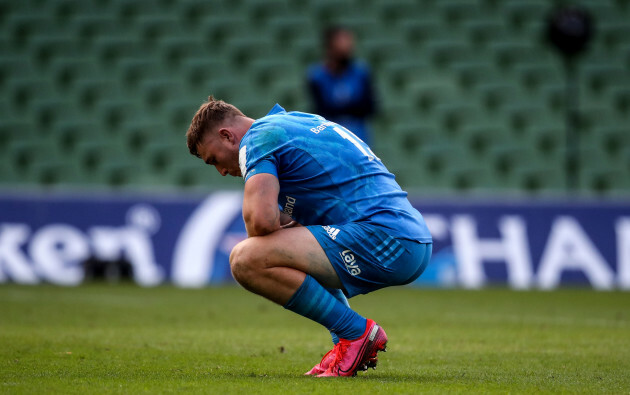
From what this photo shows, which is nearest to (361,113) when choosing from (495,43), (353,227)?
(353,227)

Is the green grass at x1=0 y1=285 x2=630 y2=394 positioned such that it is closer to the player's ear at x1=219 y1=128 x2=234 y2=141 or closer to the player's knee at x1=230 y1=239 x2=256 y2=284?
→ the player's knee at x1=230 y1=239 x2=256 y2=284

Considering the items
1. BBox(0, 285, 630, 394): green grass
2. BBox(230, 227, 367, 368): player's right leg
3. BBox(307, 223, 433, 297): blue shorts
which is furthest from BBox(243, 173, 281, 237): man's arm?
BBox(0, 285, 630, 394): green grass

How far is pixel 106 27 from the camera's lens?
1399 centimetres

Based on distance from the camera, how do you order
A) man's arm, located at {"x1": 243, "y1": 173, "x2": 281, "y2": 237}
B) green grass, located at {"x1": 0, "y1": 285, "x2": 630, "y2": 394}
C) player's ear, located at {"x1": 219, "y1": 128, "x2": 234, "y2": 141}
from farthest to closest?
player's ear, located at {"x1": 219, "y1": 128, "x2": 234, "y2": 141}
man's arm, located at {"x1": 243, "y1": 173, "x2": 281, "y2": 237}
green grass, located at {"x1": 0, "y1": 285, "x2": 630, "y2": 394}

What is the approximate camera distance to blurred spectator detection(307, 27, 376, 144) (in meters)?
8.73

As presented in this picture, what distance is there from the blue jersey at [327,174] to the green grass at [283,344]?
0.73 metres

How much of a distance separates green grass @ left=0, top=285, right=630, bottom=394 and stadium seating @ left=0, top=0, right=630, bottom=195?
12.0 feet

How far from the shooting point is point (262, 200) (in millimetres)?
3998

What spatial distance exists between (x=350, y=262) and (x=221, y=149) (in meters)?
0.81

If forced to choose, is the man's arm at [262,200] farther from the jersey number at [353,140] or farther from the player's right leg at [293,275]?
the jersey number at [353,140]

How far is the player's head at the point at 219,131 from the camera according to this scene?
431 centimetres

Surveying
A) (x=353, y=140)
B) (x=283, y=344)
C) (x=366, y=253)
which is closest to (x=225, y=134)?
(x=353, y=140)

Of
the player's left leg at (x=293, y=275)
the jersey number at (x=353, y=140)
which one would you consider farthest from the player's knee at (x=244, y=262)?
the jersey number at (x=353, y=140)

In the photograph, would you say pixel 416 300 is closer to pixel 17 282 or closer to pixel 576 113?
pixel 17 282
